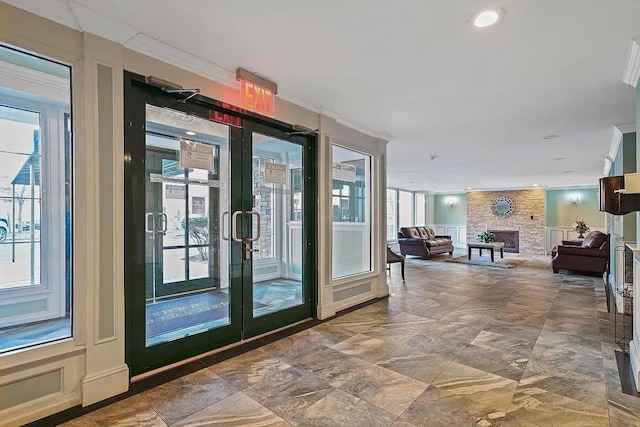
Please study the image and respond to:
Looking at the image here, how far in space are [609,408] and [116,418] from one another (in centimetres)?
296

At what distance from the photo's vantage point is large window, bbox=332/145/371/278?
4227mm

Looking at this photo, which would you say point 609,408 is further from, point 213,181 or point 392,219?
point 392,219

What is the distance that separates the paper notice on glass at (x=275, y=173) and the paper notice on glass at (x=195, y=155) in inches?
25.1

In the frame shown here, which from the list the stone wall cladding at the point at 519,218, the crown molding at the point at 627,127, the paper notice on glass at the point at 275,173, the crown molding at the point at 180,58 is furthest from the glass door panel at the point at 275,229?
the stone wall cladding at the point at 519,218

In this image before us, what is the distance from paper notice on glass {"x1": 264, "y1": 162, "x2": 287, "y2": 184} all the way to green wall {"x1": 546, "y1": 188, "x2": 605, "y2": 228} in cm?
1156

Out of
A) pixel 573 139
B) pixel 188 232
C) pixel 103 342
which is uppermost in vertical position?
pixel 573 139

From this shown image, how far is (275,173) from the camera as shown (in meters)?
3.46

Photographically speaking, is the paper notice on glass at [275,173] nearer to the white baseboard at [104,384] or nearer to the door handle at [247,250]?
the door handle at [247,250]

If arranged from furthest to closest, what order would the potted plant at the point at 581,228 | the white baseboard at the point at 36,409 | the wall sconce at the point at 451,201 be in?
the wall sconce at the point at 451,201
the potted plant at the point at 581,228
the white baseboard at the point at 36,409

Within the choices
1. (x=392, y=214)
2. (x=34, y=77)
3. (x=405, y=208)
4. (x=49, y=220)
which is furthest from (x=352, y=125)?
(x=405, y=208)

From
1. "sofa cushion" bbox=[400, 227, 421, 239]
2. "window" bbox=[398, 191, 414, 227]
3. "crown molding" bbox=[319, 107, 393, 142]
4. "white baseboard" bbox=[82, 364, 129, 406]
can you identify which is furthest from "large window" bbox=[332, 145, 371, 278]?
"window" bbox=[398, 191, 414, 227]

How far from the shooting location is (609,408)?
79.5 inches

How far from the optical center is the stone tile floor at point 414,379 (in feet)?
6.40

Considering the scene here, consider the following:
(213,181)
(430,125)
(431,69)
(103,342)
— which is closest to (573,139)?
(430,125)
